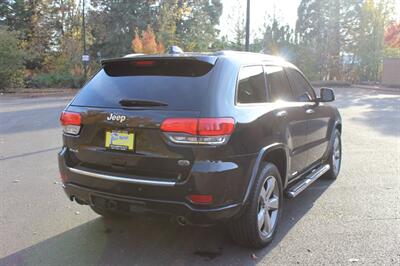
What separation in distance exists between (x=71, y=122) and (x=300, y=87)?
2781mm

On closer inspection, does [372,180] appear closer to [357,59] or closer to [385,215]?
[385,215]

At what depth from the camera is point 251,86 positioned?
4.16m

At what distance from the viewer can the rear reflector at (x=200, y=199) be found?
346 centimetres

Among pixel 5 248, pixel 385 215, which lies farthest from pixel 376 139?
pixel 5 248

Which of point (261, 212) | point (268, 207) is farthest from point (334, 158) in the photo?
point (261, 212)

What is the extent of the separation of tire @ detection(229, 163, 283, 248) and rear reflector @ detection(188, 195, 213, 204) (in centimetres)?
46

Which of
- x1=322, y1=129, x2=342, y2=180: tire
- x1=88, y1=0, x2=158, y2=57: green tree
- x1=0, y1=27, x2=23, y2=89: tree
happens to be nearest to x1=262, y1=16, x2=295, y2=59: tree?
x1=88, y1=0, x2=158, y2=57: green tree

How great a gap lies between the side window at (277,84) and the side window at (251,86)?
0.15m

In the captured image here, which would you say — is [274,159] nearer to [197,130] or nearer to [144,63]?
[197,130]

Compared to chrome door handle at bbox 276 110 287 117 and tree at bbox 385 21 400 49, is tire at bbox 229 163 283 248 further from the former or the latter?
tree at bbox 385 21 400 49

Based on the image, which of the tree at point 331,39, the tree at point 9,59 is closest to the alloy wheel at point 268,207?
the tree at point 9,59

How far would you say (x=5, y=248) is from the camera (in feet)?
13.1

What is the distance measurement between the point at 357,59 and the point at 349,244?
114 feet

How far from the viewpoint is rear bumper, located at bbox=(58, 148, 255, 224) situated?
3.44 meters
